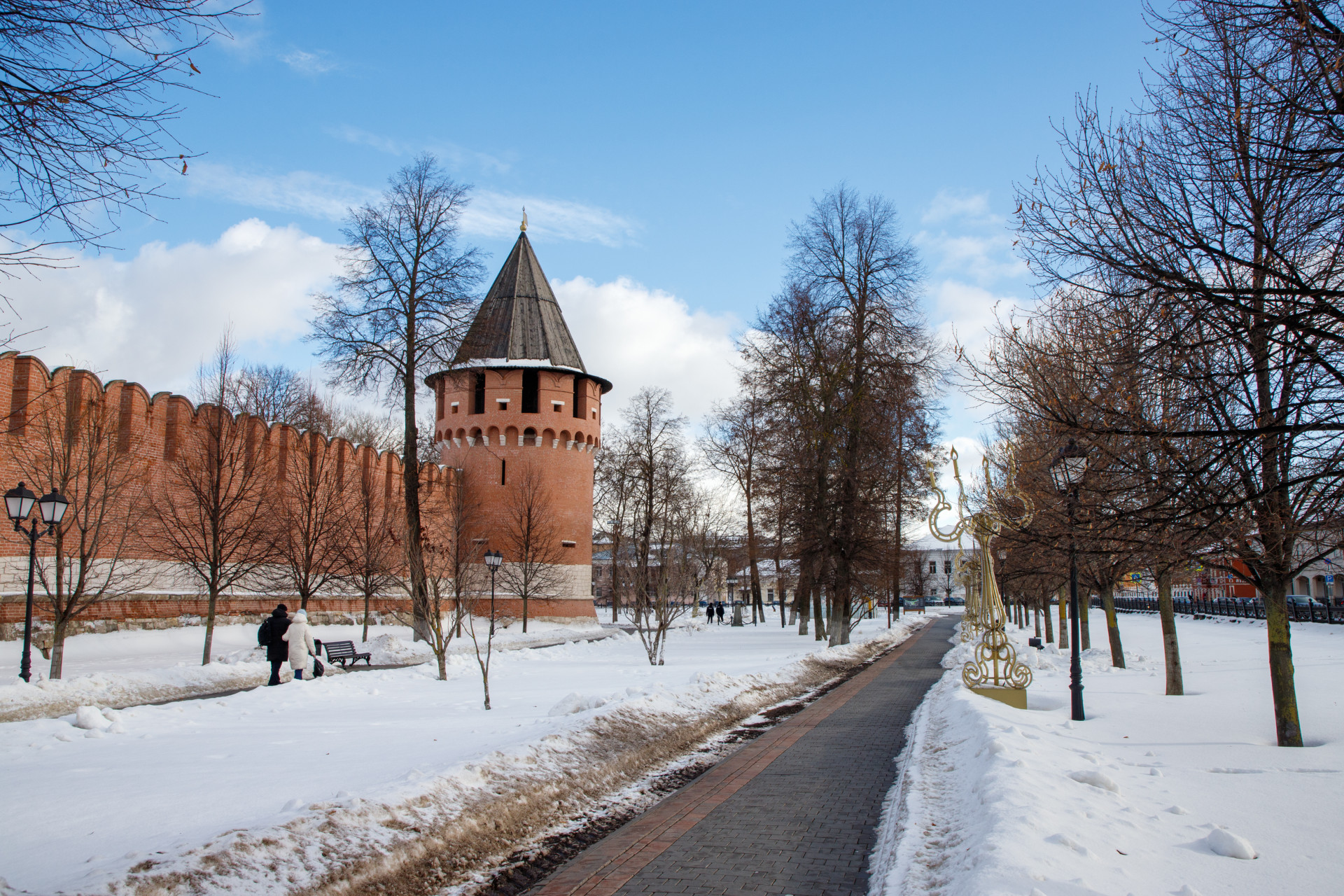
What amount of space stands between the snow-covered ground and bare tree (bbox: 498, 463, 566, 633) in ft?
74.7

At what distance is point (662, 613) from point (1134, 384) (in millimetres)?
13105

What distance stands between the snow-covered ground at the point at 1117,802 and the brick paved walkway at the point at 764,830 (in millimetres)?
286

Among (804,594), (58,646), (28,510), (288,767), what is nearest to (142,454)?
(58,646)

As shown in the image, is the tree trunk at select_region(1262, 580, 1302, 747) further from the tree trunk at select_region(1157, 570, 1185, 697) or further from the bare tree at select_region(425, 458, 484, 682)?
the bare tree at select_region(425, 458, 484, 682)

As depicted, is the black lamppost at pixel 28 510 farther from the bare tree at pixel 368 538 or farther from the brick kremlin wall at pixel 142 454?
the bare tree at pixel 368 538

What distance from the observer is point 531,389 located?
1428 inches

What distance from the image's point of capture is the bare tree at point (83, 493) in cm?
1445

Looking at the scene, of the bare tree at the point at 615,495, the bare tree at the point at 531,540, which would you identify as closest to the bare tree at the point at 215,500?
the bare tree at the point at 531,540

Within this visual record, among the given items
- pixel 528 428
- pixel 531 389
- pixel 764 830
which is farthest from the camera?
pixel 531 389

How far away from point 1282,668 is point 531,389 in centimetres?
3034

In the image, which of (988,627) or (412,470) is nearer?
(988,627)

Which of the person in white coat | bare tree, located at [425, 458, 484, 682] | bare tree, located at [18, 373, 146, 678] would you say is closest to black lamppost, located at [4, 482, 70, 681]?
bare tree, located at [18, 373, 146, 678]

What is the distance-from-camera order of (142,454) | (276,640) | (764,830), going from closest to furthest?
(764,830) → (276,640) → (142,454)

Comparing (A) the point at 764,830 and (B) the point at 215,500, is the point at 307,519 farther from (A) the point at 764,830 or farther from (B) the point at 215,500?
(A) the point at 764,830
